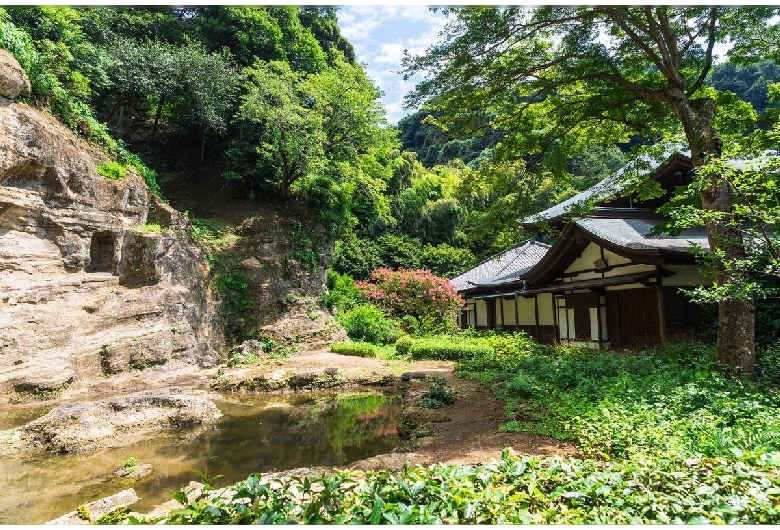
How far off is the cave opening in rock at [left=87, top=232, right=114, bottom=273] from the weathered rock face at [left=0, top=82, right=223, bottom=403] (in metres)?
0.03

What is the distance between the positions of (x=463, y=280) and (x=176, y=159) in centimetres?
1843

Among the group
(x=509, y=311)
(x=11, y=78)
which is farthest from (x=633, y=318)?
(x=11, y=78)

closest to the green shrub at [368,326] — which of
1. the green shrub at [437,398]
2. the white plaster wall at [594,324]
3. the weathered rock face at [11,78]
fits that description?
the white plaster wall at [594,324]

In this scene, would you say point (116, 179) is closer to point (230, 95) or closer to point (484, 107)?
point (230, 95)

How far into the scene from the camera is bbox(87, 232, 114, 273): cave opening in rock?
520 inches

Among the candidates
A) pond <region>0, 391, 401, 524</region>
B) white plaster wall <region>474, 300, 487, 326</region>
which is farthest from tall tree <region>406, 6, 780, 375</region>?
white plaster wall <region>474, 300, 487, 326</region>

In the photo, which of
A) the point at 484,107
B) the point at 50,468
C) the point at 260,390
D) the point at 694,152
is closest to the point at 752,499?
the point at 694,152

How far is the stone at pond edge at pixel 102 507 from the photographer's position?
13.8 feet

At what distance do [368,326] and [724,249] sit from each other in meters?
13.8

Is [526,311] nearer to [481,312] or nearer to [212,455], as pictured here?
[481,312]

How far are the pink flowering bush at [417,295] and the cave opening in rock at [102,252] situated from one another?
1119 cm

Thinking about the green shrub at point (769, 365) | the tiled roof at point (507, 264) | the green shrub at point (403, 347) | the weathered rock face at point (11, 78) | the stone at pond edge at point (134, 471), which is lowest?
the green shrub at point (403, 347)

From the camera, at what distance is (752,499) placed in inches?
107

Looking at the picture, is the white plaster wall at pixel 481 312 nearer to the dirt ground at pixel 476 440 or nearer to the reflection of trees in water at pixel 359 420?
Answer: the reflection of trees in water at pixel 359 420
